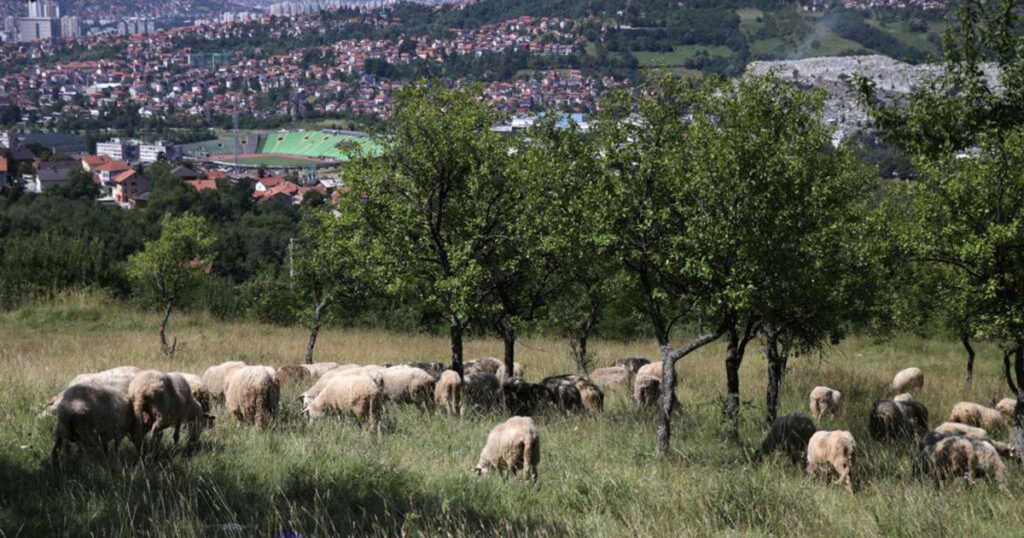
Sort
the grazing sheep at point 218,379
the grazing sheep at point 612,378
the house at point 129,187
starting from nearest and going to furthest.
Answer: the grazing sheep at point 218,379
the grazing sheep at point 612,378
the house at point 129,187

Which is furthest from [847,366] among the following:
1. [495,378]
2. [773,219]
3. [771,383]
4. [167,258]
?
[167,258]

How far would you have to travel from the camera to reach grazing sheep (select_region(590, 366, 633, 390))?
20.6 metres

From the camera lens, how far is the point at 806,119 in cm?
1591

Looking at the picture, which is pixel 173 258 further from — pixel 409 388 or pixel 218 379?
pixel 409 388

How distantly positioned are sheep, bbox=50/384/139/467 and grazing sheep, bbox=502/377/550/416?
7902 millimetres

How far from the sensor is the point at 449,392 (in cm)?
1532

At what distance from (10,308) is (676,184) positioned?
83.5 ft

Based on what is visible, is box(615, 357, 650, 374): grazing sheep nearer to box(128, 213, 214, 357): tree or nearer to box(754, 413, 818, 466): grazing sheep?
box(754, 413, 818, 466): grazing sheep

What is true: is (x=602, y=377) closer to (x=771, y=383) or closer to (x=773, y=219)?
(x=771, y=383)

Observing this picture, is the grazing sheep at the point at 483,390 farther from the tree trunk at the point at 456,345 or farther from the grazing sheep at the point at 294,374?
the grazing sheep at the point at 294,374

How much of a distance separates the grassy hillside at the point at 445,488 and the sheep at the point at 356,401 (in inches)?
13.8

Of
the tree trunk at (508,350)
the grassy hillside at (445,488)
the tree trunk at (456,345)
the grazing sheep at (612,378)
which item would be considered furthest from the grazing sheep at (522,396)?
the grazing sheep at (612,378)

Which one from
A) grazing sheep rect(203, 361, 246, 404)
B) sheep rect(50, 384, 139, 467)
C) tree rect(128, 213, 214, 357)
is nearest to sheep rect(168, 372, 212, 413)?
grazing sheep rect(203, 361, 246, 404)

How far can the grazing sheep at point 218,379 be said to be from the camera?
15242 mm
